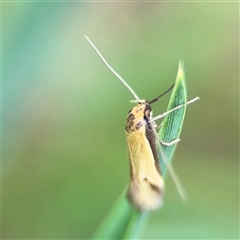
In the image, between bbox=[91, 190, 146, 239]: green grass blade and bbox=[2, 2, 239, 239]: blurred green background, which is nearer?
bbox=[91, 190, 146, 239]: green grass blade

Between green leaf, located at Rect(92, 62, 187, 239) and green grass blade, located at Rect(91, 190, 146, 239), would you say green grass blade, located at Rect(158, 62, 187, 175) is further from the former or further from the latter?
green grass blade, located at Rect(91, 190, 146, 239)

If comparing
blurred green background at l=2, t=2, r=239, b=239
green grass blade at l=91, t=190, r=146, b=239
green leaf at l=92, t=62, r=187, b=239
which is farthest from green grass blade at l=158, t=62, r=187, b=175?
blurred green background at l=2, t=2, r=239, b=239

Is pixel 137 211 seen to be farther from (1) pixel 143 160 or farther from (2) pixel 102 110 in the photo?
(2) pixel 102 110

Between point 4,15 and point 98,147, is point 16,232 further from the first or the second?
point 4,15

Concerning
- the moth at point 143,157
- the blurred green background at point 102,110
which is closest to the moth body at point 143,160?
the moth at point 143,157

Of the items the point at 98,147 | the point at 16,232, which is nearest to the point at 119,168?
the point at 98,147

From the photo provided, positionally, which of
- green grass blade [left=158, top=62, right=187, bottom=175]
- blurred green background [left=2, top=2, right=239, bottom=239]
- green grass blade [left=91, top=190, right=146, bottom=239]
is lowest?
green grass blade [left=91, top=190, right=146, bottom=239]

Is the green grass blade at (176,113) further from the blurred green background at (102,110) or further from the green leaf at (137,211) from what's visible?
the blurred green background at (102,110)

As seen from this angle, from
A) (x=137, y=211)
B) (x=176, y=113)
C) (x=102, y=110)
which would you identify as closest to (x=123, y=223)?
(x=137, y=211)
